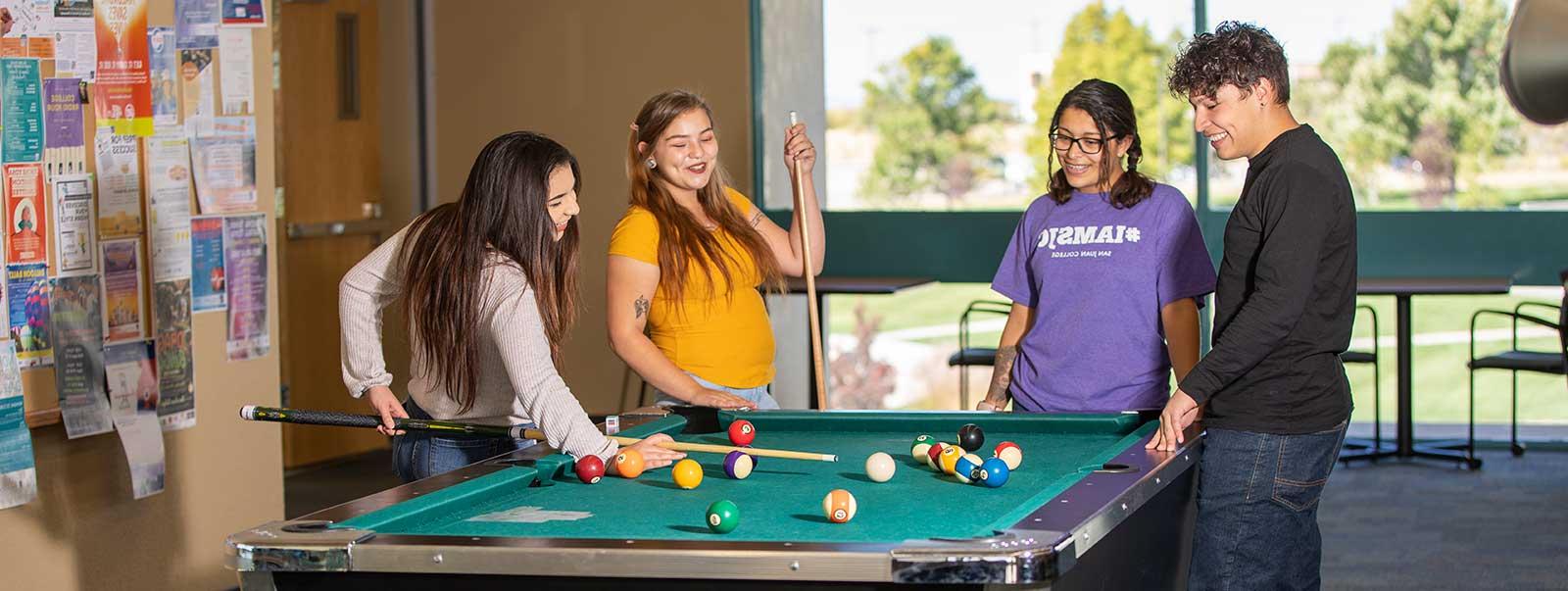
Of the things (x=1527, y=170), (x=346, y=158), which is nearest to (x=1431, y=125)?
(x=1527, y=170)

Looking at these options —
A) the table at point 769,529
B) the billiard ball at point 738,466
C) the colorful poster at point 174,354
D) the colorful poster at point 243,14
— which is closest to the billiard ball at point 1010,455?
the table at point 769,529

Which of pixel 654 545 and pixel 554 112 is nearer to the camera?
pixel 654 545

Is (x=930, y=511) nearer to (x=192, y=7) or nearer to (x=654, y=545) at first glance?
(x=654, y=545)

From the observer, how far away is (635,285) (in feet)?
11.4

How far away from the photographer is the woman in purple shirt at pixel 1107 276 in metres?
3.23

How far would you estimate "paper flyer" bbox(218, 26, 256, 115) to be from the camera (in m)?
4.48

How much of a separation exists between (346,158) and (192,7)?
2.30 m

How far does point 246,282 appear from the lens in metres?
4.61

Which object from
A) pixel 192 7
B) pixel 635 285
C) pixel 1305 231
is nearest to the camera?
pixel 1305 231

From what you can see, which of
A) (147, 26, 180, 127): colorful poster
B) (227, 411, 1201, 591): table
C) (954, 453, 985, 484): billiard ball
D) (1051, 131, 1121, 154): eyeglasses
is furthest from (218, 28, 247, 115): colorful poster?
(954, 453, 985, 484): billiard ball

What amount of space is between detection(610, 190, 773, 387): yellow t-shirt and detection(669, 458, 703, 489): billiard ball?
2.88 feet

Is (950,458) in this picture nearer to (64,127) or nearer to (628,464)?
(628,464)

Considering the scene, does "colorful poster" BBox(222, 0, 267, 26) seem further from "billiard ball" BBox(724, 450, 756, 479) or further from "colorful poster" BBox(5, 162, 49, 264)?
"billiard ball" BBox(724, 450, 756, 479)

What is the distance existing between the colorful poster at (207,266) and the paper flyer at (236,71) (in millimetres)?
309
